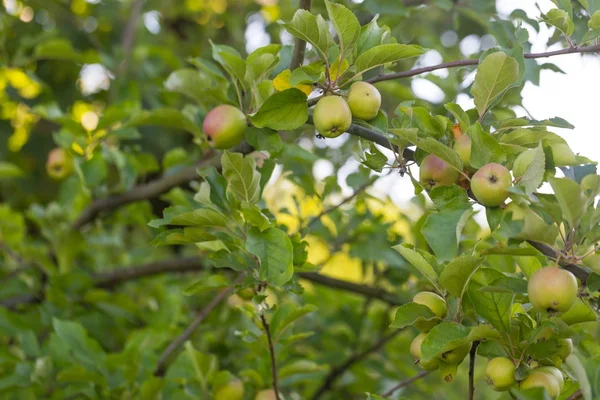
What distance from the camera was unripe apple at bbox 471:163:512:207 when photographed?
842 millimetres

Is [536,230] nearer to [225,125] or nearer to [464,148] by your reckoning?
[464,148]

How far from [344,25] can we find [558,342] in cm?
52

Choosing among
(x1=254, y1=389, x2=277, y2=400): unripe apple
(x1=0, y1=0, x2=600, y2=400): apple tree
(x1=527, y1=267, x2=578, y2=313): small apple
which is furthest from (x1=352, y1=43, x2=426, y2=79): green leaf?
(x1=254, y1=389, x2=277, y2=400): unripe apple

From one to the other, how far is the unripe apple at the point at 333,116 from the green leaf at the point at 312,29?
0.08 m

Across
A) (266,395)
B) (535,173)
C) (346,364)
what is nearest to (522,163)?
(535,173)

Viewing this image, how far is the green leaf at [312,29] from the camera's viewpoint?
95 cm

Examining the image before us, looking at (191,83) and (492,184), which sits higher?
(492,184)

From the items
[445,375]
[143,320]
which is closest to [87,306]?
[143,320]

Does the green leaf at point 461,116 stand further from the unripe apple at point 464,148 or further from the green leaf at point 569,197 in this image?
the green leaf at point 569,197

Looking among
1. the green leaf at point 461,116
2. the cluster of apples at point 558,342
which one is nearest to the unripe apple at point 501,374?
the cluster of apples at point 558,342

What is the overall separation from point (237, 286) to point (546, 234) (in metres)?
0.49

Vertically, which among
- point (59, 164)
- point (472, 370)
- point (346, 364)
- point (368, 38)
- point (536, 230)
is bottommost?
point (346, 364)

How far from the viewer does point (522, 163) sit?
34.7 inches

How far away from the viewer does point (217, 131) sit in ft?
3.71
